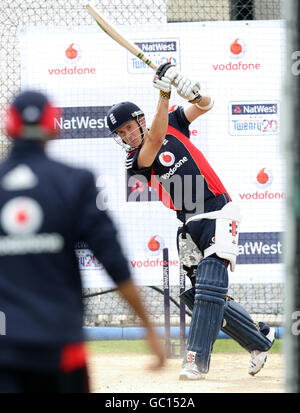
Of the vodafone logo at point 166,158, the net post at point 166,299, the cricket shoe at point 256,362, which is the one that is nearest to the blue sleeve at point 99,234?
the vodafone logo at point 166,158

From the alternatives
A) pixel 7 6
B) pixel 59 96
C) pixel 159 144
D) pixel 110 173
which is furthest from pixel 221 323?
pixel 7 6

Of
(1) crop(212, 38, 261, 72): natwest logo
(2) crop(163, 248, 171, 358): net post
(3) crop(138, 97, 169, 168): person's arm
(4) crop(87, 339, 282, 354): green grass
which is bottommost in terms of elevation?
(4) crop(87, 339, 282, 354): green grass

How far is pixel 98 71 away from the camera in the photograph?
8.79 m

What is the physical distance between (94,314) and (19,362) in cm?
658

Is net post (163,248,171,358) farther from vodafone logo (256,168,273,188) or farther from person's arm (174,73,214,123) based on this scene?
person's arm (174,73,214,123)

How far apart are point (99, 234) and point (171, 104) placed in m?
6.02

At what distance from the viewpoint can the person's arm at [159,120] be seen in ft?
19.6

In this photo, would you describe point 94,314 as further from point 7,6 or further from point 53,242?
point 53,242

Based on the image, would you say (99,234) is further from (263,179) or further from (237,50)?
(237,50)

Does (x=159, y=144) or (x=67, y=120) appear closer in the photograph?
(x=159, y=144)

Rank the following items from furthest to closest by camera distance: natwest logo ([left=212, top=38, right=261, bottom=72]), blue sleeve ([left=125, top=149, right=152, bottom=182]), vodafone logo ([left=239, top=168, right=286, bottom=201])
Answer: natwest logo ([left=212, top=38, right=261, bottom=72]) → vodafone logo ([left=239, top=168, right=286, bottom=201]) → blue sleeve ([left=125, top=149, right=152, bottom=182])

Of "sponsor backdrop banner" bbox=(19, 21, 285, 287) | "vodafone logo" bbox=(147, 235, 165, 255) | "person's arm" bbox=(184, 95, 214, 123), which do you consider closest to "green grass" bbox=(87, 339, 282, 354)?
"sponsor backdrop banner" bbox=(19, 21, 285, 287)

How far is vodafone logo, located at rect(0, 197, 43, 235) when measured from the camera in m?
2.78

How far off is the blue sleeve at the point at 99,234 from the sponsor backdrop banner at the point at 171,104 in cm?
571
